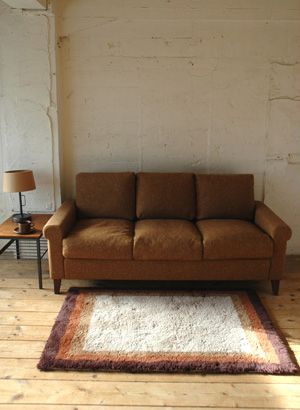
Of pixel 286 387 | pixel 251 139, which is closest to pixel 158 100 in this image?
pixel 251 139

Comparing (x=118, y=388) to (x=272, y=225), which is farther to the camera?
(x=272, y=225)

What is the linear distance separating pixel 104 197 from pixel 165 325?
1272 millimetres

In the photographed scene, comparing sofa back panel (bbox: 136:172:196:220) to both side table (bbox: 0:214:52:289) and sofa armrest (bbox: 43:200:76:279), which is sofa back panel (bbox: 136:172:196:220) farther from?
side table (bbox: 0:214:52:289)

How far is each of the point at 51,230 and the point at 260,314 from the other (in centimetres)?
158

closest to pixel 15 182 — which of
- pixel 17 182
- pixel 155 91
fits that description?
pixel 17 182

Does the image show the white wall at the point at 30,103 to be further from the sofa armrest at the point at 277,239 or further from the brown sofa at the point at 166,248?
the sofa armrest at the point at 277,239

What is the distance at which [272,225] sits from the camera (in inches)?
116

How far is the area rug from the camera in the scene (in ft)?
7.18

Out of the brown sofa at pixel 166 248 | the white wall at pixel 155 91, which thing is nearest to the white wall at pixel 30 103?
the white wall at pixel 155 91

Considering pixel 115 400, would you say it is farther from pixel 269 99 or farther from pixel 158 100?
pixel 269 99

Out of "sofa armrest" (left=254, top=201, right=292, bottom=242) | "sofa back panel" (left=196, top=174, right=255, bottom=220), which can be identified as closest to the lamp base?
"sofa back panel" (left=196, top=174, right=255, bottom=220)

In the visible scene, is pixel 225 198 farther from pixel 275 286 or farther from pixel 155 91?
pixel 155 91

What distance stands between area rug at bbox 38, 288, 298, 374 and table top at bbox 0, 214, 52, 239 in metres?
0.52

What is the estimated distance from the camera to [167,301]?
9.42 feet
